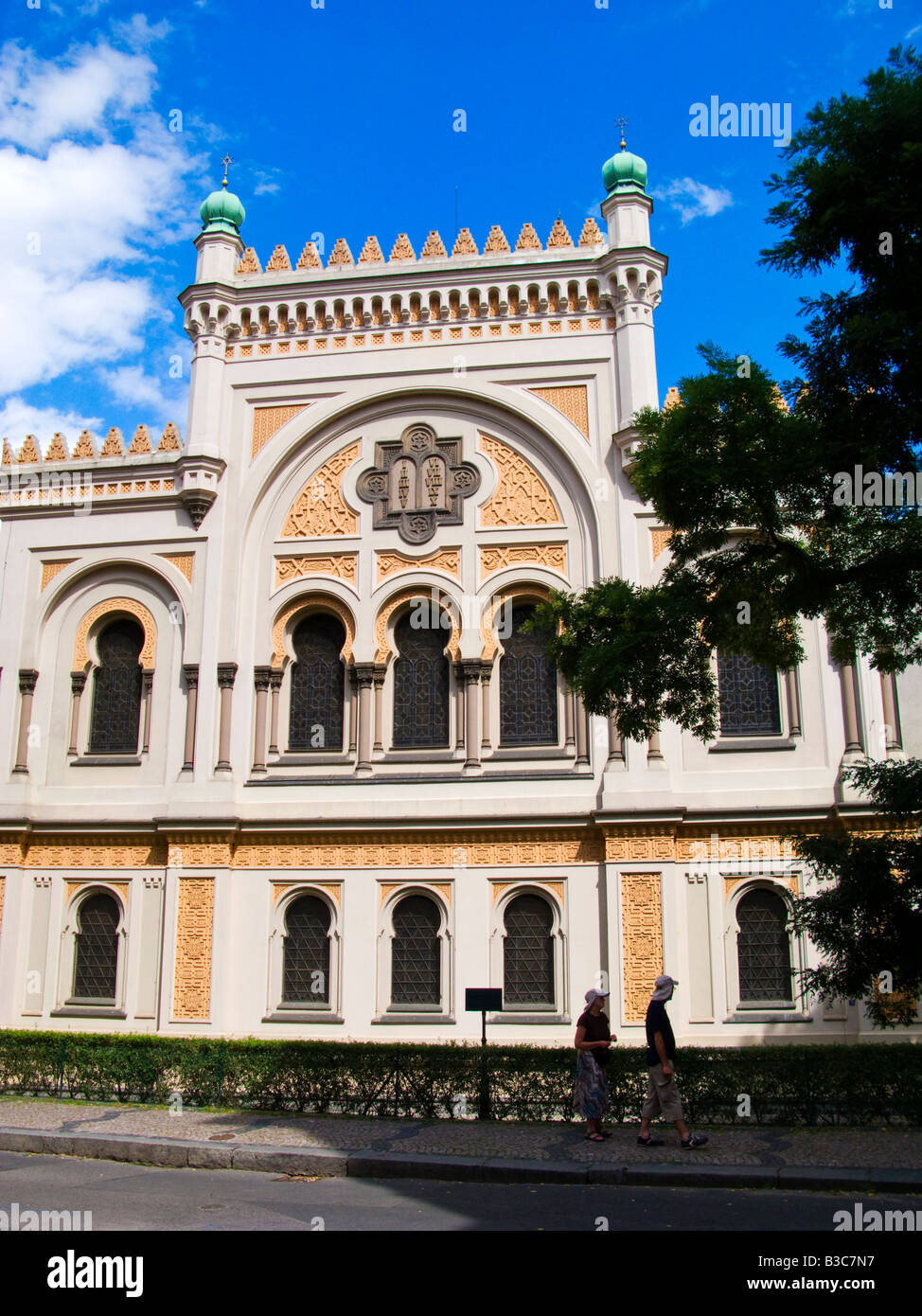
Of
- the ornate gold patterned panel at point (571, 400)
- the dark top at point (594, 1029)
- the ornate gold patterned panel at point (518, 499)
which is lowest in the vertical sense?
the dark top at point (594, 1029)

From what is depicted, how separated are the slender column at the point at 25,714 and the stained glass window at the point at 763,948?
1276cm

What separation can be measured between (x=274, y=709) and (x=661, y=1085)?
11.1 metres

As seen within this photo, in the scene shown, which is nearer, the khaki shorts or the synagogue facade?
the khaki shorts

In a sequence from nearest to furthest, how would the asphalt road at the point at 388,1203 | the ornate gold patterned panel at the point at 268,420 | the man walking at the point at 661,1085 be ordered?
the asphalt road at the point at 388,1203 → the man walking at the point at 661,1085 → the ornate gold patterned panel at the point at 268,420

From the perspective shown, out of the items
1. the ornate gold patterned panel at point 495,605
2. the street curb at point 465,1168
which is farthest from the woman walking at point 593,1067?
the ornate gold patterned panel at point 495,605

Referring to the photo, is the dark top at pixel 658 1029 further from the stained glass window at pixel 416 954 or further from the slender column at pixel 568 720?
the slender column at pixel 568 720

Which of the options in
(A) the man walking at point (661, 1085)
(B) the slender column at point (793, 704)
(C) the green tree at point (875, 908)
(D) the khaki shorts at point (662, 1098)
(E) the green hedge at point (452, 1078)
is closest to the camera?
(C) the green tree at point (875, 908)

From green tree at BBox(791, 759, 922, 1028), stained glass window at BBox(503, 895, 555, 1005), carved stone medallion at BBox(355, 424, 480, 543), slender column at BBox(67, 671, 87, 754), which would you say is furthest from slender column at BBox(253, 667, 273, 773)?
green tree at BBox(791, 759, 922, 1028)

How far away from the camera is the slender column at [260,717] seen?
1994cm

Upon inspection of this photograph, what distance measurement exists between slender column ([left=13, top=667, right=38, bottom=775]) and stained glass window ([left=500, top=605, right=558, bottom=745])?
8.68m

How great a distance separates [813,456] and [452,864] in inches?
419

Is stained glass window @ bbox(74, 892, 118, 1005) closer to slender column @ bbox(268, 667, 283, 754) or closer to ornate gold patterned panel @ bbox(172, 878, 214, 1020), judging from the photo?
ornate gold patterned panel @ bbox(172, 878, 214, 1020)

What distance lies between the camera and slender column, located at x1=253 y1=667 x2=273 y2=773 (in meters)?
19.9
